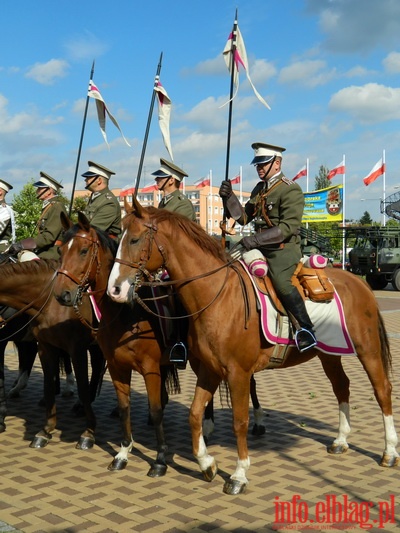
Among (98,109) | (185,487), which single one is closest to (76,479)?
(185,487)

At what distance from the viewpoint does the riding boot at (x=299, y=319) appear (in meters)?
5.90

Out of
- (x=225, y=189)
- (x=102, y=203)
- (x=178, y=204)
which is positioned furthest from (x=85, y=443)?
(x=225, y=189)

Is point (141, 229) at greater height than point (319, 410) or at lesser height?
greater

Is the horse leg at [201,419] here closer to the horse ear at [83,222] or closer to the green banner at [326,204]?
the horse ear at [83,222]

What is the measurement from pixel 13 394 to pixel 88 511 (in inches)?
185

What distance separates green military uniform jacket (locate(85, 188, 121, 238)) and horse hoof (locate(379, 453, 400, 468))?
3930 millimetres

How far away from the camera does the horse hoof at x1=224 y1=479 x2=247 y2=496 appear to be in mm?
5441

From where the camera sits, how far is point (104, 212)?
7.30 m

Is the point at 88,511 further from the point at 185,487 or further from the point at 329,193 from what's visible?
the point at 329,193

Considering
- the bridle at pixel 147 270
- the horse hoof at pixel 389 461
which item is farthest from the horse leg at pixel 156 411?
the horse hoof at pixel 389 461

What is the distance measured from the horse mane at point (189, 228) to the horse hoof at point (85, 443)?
270cm

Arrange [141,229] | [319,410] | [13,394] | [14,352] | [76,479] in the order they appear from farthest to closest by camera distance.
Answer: [14,352]
[13,394]
[319,410]
[76,479]
[141,229]

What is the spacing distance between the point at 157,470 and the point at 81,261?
2.13 metres

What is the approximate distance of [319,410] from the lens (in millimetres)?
8531
